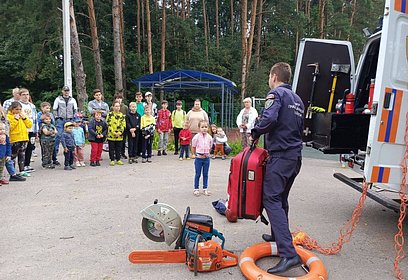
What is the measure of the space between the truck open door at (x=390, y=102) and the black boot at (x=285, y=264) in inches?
43.7

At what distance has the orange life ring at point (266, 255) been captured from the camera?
329 cm

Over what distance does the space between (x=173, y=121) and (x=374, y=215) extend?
676 centimetres

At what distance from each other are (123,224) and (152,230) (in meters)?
1.18

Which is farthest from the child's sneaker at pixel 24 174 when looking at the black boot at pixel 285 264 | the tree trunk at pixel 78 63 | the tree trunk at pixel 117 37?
the tree trunk at pixel 117 37

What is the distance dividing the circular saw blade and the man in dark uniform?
1156 mm

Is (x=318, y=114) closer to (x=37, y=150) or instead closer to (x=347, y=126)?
(x=347, y=126)

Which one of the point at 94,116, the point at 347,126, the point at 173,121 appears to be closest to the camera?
the point at 347,126

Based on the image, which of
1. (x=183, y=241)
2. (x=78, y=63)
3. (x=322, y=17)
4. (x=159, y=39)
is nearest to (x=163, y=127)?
(x=78, y=63)

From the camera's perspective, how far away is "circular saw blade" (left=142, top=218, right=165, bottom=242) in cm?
385

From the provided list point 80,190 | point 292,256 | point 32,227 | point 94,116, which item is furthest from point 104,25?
point 292,256

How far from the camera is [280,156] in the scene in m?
3.53

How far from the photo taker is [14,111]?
295 inches

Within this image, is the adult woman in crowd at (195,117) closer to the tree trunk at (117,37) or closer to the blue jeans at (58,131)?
the blue jeans at (58,131)

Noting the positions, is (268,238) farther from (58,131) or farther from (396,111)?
(58,131)
